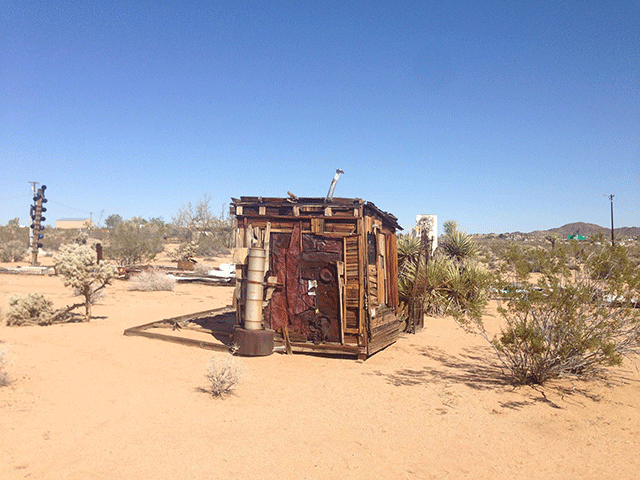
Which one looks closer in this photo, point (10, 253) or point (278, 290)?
point (278, 290)

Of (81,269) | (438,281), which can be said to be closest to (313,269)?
(81,269)

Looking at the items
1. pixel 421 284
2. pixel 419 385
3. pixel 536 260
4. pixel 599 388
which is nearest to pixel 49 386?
pixel 419 385

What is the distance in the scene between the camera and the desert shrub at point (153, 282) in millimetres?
18578

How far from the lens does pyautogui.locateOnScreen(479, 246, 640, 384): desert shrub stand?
6648 millimetres

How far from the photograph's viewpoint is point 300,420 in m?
5.66

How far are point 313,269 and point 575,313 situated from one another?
4602 millimetres

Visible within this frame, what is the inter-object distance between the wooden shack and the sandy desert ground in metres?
0.53

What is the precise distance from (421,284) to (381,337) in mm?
4082

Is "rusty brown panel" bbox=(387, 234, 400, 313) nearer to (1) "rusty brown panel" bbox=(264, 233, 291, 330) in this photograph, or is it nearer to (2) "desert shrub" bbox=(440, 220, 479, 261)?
(1) "rusty brown panel" bbox=(264, 233, 291, 330)

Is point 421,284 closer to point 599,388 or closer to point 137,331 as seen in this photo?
point 599,388

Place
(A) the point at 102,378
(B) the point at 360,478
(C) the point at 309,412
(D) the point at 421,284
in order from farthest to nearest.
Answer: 1. (D) the point at 421,284
2. (A) the point at 102,378
3. (C) the point at 309,412
4. (B) the point at 360,478

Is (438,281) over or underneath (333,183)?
underneath

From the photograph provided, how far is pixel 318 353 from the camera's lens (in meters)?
9.00

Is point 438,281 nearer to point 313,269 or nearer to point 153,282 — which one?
point 313,269
